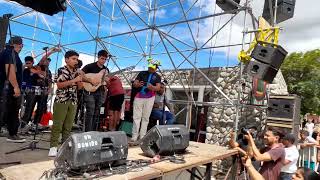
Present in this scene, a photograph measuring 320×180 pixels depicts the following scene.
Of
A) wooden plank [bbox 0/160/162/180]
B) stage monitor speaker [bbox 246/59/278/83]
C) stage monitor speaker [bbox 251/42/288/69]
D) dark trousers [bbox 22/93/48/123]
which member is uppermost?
stage monitor speaker [bbox 251/42/288/69]

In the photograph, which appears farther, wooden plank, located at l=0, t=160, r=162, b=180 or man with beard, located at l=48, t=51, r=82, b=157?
man with beard, located at l=48, t=51, r=82, b=157

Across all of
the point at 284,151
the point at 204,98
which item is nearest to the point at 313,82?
the point at 204,98

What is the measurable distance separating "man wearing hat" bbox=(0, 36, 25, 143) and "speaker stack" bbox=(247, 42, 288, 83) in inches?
138

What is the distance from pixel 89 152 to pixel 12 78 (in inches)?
92.5

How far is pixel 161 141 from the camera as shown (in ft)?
9.78

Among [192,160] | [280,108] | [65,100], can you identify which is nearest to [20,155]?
[65,100]

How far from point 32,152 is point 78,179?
202 cm

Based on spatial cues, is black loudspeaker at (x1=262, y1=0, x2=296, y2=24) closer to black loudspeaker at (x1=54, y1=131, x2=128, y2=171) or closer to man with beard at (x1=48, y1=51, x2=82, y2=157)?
man with beard at (x1=48, y1=51, x2=82, y2=157)

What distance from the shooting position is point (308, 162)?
23.3ft

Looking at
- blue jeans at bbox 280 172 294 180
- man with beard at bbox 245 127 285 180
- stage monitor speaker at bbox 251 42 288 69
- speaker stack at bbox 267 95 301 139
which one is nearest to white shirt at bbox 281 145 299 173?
blue jeans at bbox 280 172 294 180

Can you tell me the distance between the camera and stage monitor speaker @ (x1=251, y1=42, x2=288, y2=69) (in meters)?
5.10

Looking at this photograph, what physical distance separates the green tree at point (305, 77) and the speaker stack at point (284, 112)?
12388 millimetres

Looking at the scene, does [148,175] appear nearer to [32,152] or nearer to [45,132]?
[32,152]

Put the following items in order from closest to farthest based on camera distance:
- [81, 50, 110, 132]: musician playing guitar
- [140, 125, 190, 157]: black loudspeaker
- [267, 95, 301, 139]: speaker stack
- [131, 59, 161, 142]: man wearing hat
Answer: [140, 125, 190, 157]: black loudspeaker < [81, 50, 110, 132]: musician playing guitar < [131, 59, 161, 142]: man wearing hat < [267, 95, 301, 139]: speaker stack
